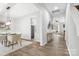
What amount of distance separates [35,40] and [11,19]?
0.50 meters

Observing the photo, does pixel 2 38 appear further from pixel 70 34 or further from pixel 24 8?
pixel 70 34

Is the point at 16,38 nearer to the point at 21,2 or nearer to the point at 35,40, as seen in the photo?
the point at 35,40

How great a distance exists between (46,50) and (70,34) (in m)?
0.46

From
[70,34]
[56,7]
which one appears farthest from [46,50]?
[56,7]

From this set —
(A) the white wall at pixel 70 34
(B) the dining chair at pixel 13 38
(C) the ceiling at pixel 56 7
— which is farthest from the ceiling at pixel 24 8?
(B) the dining chair at pixel 13 38

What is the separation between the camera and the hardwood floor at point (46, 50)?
57.9 inches

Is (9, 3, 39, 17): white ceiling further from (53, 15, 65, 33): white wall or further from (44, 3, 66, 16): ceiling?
(53, 15, 65, 33): white wall

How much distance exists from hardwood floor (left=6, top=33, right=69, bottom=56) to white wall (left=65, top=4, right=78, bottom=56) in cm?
8

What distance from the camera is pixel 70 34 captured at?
1487 mm

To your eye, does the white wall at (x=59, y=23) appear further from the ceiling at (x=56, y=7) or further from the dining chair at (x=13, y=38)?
the dining chair at (x=13, y=38)

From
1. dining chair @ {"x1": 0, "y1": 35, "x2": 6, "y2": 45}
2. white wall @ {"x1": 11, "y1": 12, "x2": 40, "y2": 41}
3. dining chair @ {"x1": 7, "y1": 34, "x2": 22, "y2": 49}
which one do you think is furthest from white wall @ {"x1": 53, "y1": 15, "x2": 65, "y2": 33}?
dining chair @ {"x1": 0, "y1": 35, "x2": 6, "y2": 45}

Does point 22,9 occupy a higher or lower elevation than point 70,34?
higher

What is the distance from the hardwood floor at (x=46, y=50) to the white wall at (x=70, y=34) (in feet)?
0.25

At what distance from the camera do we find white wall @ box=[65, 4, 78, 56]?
1459mm
